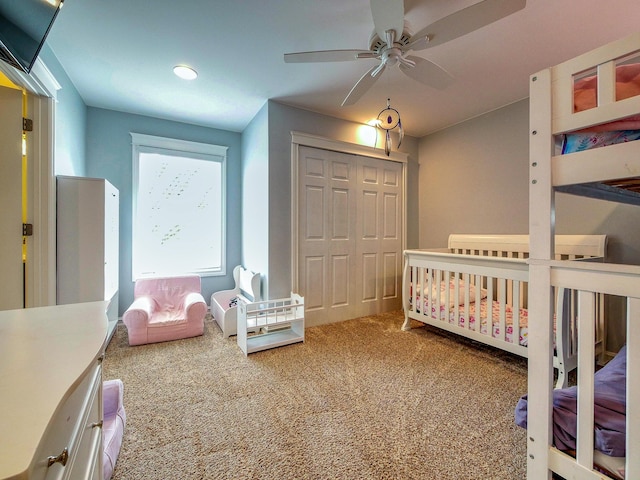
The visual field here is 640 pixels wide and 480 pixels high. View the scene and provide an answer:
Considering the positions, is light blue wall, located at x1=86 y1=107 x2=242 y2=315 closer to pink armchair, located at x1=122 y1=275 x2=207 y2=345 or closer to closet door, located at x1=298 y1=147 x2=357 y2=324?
pink armchair, located at x1=122 y1=275 x2=207 y2=345

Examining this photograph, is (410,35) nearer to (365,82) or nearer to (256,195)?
(365,82)

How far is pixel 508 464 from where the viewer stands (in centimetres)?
121

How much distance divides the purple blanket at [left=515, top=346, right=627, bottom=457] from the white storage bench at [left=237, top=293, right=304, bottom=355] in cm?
182

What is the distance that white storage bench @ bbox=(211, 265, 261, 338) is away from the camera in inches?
107

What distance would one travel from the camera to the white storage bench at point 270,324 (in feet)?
7.83

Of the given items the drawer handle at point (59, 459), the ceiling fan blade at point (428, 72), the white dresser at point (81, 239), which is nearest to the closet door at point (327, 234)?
the ceiling fan blade at point (428, 72)

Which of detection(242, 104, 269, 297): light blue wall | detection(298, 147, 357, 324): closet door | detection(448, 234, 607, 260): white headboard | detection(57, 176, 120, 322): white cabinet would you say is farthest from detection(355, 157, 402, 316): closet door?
detection(57, 176, 120, 322): white cabinet

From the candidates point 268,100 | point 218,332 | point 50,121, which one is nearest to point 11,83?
point 50,121

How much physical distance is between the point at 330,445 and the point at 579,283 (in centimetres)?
127

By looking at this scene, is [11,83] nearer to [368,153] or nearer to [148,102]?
[148,102]

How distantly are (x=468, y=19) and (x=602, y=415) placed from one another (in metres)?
1.75

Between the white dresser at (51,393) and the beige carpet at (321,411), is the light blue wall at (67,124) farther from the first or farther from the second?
the white dresser at (51,393)

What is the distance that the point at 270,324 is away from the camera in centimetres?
250

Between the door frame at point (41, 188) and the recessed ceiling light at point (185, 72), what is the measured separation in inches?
32.6
